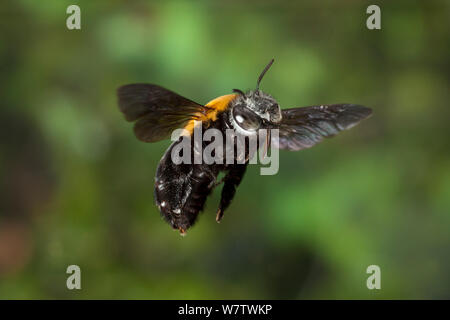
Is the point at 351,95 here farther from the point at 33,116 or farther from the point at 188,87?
the point at 33,116

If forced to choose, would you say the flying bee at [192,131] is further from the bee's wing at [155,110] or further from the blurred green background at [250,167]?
the blurred green background at [250,167]

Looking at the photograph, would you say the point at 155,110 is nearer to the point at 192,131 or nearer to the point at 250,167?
the point at 192,131

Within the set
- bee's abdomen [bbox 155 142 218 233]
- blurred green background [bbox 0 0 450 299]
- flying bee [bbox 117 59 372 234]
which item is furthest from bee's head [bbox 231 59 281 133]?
blurred green background [bbox 0 0 450 299]

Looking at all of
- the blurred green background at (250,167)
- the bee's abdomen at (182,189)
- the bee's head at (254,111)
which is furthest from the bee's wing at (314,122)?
the blurred green background at (250,167)

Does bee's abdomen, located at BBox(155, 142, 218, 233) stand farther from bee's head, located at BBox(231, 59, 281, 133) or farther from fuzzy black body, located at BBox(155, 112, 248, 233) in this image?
bee's head, located at BBox(231, 59, 281, 133)

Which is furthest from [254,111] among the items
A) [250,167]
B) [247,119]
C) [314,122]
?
[250,167]

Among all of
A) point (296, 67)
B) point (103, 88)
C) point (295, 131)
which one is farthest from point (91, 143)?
point (295, 131)
